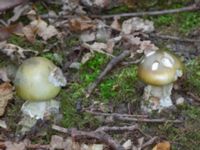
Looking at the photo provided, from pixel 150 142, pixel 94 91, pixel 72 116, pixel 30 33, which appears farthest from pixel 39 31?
pixel 150 142

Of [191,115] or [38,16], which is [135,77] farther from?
[38,16]

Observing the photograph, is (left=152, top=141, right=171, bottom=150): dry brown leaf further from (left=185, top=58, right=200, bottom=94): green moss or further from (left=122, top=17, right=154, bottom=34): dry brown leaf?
(left=122, top=17, right=154, bottom=34): dry brown leaf

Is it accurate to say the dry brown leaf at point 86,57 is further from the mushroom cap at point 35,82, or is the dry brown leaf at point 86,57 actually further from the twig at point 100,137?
the twig at point 100,137

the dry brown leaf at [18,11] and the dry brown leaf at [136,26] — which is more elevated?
the dry brown leaf at [18,11]

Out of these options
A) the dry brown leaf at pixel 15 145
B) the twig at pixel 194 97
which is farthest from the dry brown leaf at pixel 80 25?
the dry brown leaf at pixel 15 145

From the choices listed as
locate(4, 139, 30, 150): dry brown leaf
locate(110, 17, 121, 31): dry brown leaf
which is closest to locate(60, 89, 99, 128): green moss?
locate(4, 139, 30, 150): dry brown leaf

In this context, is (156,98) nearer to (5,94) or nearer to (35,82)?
(35,82)

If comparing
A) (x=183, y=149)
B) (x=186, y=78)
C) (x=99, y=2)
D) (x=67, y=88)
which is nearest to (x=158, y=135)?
(x=183, y=149)
